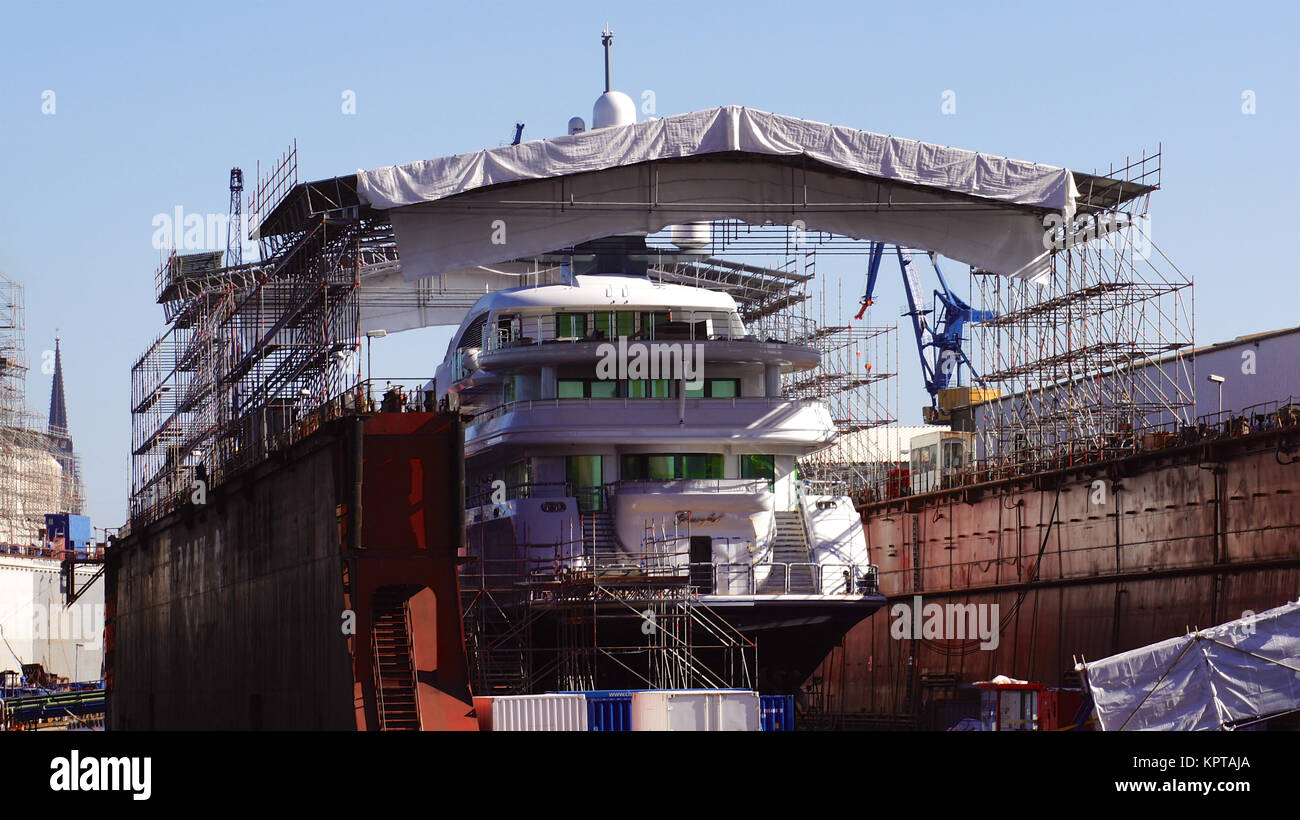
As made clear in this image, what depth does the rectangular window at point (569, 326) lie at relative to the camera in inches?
1971

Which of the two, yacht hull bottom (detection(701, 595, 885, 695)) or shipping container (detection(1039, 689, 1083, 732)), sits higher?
yacht hull bottom (detection(701, 595, 885, 695))

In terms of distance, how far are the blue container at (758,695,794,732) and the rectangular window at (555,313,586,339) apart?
15.2 meters

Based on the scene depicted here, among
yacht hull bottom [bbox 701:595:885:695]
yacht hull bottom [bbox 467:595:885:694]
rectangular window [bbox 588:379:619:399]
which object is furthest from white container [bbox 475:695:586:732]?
rectangular window [bbox 588:379:619:399]

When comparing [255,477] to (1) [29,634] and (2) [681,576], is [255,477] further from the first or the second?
(1) [29,634]

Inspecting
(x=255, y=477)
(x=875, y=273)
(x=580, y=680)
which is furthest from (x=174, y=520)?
(x=875, y=273)

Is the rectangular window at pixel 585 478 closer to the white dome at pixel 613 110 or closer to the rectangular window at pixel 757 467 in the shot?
the rectangular window at pixel 757 467

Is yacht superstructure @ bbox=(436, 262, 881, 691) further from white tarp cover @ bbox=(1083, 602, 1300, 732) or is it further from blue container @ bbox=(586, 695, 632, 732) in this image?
white tarp cover @ bbox=(1083, 602, 1300, 732)

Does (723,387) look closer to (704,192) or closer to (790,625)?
(704,192)

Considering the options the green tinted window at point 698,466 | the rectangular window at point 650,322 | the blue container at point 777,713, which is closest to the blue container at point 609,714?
the blue container at point 777,713

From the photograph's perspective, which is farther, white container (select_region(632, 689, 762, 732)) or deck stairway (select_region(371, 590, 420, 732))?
white container (select_region(632, 689, 762, 732))

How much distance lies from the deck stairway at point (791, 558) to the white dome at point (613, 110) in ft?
54.2

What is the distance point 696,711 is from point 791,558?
1294cm

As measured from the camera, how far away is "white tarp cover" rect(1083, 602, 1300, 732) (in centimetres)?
3031

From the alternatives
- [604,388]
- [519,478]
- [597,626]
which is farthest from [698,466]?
[597,626]
